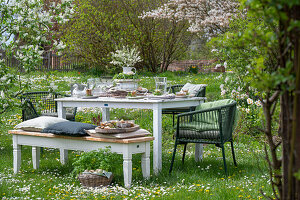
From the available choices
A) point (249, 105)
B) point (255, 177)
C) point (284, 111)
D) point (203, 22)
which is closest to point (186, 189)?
point (255, 177)

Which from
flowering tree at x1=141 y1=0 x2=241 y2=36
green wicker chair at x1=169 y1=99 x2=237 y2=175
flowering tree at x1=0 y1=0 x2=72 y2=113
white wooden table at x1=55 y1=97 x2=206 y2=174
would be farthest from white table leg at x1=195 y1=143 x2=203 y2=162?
flowering tree at x1=141 y1=0 x2=241 y2=36

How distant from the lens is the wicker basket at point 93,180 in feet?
15.3

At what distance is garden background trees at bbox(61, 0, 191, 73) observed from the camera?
16453mm

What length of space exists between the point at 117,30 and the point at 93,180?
12694 mm

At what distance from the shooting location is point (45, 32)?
19.5ft

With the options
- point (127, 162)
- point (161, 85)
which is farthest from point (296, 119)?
point (161, 85)

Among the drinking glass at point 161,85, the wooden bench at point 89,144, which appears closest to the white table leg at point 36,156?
the wooden bench at point 89,144

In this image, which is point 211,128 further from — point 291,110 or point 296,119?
point 296,119

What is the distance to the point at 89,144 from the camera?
4953 millimetres

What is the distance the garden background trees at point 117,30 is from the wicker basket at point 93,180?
39.1 ft

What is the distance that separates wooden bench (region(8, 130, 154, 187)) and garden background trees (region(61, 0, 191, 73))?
11089 mm

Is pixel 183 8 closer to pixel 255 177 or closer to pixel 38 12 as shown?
pixel 38 12

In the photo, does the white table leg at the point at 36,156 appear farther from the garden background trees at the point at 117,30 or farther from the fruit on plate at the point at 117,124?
the garden background trees at the point at 117,30

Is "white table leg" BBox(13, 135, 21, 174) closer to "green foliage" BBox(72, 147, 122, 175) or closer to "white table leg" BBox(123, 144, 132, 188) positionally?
"green foliage" BBox(72, 147, 122, 175)
